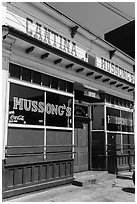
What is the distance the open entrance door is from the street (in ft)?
4.22

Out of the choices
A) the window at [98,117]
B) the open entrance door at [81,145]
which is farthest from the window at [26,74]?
the window at [98,117]

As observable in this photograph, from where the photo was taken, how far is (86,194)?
6727 millimetres

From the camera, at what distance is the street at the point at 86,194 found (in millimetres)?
6152

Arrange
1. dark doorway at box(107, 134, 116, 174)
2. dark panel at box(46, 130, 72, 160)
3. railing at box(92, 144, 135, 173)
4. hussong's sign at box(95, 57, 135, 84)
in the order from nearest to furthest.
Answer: dark panel at box(46, 130, 72, 160) → railing at box(92, 144, 135, 173) → dark doorway at box(107, 134, 116, 174) → hussong's sign at box(95, 57, 135, 84)

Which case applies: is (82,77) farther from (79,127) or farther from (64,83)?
(79,127)

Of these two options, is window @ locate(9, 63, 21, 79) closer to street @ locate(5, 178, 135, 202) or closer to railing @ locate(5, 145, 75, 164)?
railing @ locate(5, 145, 75, 164)

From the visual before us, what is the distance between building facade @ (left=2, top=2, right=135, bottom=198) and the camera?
630 cm

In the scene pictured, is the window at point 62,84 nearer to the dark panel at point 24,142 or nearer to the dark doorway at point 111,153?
the dark panel at point 24,142

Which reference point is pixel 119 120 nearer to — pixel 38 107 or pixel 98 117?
pixel 98 117

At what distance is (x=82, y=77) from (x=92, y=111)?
2.06 metres

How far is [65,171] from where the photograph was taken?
25.5 ft

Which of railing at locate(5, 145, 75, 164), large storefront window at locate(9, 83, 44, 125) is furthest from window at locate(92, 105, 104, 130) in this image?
large storefront window at locate(9, 83, 44, 125)

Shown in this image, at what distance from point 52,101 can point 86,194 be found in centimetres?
314

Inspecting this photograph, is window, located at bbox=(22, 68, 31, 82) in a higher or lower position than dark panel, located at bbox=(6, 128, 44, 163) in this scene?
higher
